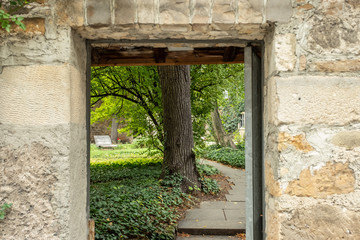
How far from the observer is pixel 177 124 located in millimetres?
6285

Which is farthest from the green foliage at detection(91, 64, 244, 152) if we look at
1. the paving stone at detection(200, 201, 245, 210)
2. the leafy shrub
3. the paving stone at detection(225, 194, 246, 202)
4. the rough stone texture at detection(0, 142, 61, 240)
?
the rough stone texture at detection(0, 142, 61, 240)

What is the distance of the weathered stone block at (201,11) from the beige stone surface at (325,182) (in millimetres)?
1013

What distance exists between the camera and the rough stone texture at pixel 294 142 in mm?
1688

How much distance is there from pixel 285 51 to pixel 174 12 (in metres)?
0.66

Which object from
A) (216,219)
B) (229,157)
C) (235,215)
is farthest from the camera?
(229,157)

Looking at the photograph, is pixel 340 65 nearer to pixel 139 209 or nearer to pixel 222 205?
pixel 139 209

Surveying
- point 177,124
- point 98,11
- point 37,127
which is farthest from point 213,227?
point 98,11

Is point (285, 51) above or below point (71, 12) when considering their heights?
below

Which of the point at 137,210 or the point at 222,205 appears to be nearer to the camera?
the point at 137,210

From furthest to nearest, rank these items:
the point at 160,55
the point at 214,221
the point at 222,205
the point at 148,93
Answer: the point at 148,93 → the point at 222,205 → the point at 214,221 → the point at 160,55

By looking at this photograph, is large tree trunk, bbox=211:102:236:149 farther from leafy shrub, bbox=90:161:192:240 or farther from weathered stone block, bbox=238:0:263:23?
weathered stone block, bbox=238:0:263:23

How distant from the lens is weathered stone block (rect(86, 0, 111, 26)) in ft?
5.58

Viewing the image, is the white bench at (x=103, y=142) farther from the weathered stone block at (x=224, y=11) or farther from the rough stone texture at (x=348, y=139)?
the rough stone texture at (x=348, y=139)

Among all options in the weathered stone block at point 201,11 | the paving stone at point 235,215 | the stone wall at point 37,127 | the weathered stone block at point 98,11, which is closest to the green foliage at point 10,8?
the stone wall at point 37,127
